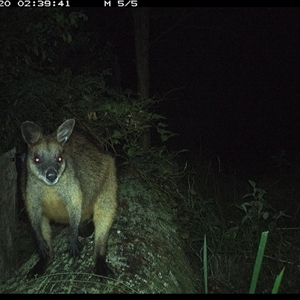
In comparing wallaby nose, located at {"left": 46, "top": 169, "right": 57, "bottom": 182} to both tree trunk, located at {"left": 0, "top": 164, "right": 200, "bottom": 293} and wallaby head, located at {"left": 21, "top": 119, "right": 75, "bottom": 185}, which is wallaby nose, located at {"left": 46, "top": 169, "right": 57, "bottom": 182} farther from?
tree trunk, located at {"left": 0, "top": 164, "right": 200, "bottom": 293}

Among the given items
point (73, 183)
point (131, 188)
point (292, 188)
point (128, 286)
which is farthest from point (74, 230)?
point (292, 188)

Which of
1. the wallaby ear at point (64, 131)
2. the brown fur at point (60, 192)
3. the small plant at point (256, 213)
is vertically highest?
the wallaby ear at point (64, 131)

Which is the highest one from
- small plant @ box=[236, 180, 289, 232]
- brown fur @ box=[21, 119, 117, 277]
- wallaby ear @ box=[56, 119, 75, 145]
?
wallaby ear @ box=[56, 119, 75, 145]

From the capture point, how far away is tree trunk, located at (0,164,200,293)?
3.49 metres

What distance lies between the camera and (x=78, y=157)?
451 cm

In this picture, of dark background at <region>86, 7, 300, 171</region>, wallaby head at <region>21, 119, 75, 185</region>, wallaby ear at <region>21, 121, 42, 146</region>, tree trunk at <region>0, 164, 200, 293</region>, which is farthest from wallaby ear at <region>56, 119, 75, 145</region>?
dark background at <region>86, 7, 300, 171</region>

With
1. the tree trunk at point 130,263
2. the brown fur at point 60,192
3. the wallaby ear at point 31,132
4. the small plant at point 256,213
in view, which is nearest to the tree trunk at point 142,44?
the small plant at point 256,213

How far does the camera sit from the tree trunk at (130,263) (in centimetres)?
349

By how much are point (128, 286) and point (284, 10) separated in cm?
1036

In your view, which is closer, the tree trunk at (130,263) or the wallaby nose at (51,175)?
the tree trunk at (130,263)

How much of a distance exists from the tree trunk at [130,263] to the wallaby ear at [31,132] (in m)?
0.90

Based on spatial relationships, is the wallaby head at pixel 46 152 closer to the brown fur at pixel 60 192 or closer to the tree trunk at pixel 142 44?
the brown fur at pixel 60 192

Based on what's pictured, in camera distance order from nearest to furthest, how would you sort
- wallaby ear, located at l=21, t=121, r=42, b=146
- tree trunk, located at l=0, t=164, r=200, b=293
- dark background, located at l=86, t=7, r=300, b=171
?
tree trunk, located at l=0, t=164, r=200, b=293
wallaby ear, located at l=21, t=121, r=42, b=146
dark background, located at l=86, t=7, r=300, b=171

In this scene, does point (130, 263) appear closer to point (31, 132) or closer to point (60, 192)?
point (60, 192)
